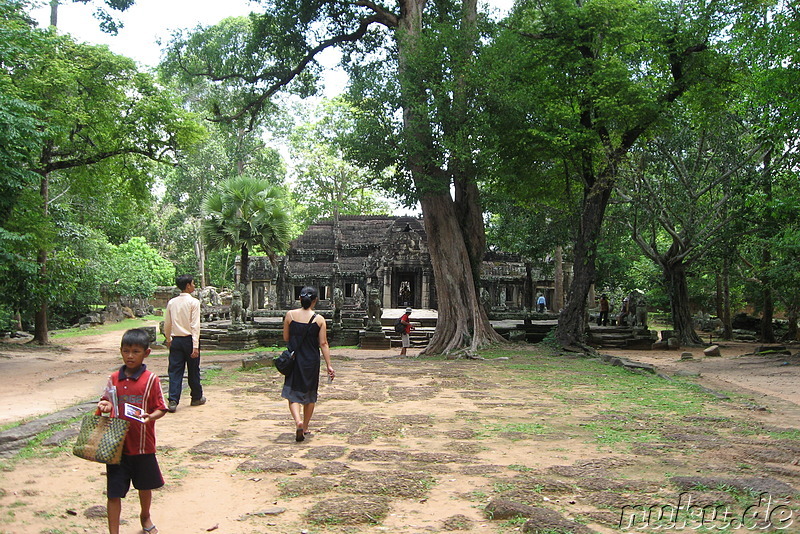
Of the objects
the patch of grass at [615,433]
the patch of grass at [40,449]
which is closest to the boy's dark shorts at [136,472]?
the patch of grass at [40,449]

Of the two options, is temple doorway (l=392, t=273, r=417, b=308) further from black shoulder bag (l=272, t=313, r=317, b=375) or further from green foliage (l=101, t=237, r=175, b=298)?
black shoulder bag (l=272, t=313, r=317, b=375)

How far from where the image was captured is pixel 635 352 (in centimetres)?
2009

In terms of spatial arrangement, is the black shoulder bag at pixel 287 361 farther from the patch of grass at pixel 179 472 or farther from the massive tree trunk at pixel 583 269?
the massive tree trunk at pixel 583 269

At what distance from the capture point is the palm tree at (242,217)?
23.0 m

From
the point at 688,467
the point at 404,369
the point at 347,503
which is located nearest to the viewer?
the point at 347,503

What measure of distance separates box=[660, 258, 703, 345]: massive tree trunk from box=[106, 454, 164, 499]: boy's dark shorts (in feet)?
63.4

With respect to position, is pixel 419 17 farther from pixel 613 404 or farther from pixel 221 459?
pixel 221 459

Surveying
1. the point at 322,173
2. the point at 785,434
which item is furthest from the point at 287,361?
the point at 322,173

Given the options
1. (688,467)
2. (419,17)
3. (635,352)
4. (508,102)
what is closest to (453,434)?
(688,467)

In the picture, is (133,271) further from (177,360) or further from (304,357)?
(304,357)

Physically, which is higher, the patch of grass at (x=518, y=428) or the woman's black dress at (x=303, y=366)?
the woman's black dress at (x=303, y=366)

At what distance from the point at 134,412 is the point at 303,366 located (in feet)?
8.60

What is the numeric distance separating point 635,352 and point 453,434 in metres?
15.1

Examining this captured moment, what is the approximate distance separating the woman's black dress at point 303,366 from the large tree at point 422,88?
847 centimetres
